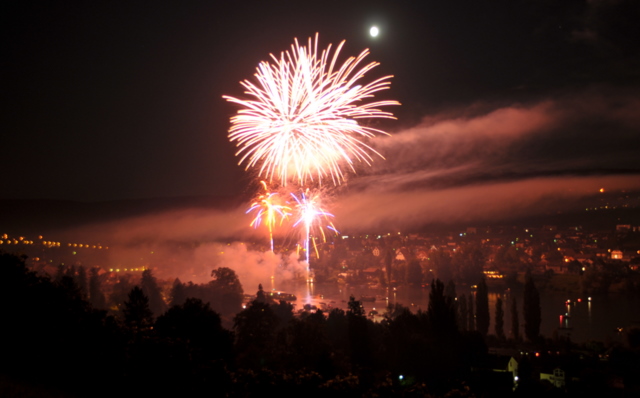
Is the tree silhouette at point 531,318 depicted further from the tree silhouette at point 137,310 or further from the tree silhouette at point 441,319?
the tree silhouette at point 137,310

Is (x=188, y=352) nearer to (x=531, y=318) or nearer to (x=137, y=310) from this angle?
(x=137, y=310)

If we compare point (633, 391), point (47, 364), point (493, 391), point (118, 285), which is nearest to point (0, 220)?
point (118, 285)

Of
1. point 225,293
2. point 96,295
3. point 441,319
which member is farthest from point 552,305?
point 96,295

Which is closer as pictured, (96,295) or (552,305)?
(96,295)

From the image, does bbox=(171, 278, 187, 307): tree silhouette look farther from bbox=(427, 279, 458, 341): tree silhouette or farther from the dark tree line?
bbox=(427, 279, 458, 341): tree silhouette

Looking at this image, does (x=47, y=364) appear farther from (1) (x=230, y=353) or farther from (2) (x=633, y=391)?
(2) (x=633, y=391)

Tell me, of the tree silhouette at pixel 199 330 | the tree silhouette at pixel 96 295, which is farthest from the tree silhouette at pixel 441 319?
the tree silhouette at pixel 96 295

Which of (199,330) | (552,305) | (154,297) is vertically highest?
(199,330)

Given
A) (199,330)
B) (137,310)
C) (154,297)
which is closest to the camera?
(137,310)

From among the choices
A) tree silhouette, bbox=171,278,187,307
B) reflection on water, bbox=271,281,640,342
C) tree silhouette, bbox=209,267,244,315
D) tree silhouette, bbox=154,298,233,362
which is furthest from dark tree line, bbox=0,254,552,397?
tree silhouette, bbox=209,267,244,315
